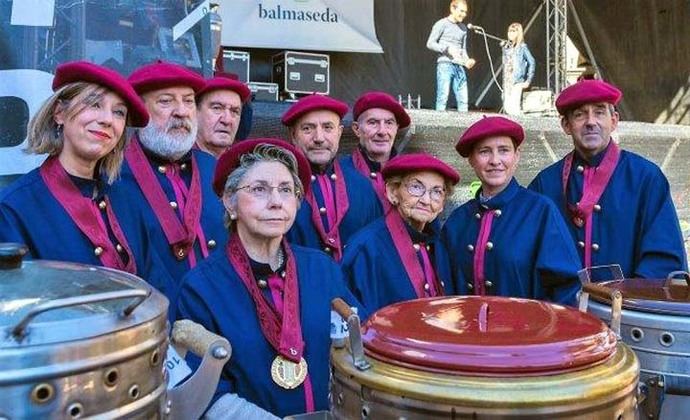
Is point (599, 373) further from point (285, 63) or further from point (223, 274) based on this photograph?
point (285, 63)

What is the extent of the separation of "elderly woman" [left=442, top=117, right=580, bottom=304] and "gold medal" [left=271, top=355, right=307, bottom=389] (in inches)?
39.3

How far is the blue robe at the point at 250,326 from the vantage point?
5.76ft

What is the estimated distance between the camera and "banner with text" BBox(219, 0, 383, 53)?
27.2ft

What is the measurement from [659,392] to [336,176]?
201 centimetres

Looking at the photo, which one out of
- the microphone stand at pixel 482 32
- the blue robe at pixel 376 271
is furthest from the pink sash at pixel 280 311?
the microphone stand at pixel 482 32

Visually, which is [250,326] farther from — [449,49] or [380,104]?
[449,49]

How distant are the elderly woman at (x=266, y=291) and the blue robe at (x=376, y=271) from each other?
387mm

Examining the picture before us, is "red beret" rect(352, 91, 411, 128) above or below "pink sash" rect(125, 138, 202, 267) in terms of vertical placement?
above

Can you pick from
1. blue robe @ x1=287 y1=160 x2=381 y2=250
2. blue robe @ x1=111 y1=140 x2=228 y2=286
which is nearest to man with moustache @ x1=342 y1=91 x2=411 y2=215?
blue robe @ x1=287 y1=160 x2=381 y2=250

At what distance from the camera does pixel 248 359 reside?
5.77 feet

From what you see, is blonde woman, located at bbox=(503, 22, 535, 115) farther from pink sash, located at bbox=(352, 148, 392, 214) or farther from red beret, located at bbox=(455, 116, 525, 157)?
red beret, located at bbox=(455, 116, 525, 157)

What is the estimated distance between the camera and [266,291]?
1.89m

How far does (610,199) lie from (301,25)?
21.0 feet

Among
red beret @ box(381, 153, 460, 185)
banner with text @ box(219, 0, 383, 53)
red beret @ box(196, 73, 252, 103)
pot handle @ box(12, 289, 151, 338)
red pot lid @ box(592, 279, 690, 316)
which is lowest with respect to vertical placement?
red pot lid @ box(592, 279, 690, 316)
